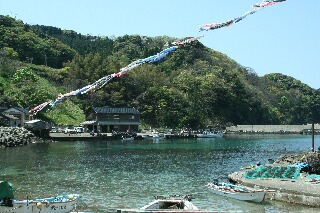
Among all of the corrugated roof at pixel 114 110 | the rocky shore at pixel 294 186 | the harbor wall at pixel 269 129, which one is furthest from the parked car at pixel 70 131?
the rocky shore at pixel 294 186

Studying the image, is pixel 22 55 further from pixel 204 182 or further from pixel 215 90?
pixel 204 182

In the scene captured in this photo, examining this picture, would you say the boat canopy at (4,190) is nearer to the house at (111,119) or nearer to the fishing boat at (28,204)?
the fishing boat at (28,204)

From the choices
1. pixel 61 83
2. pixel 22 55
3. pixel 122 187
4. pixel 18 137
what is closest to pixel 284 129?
pixel 61 83

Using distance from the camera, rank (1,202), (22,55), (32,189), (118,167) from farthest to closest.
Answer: (22,55)
(118,167)
(32,189)
(1,202)

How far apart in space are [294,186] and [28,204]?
18.0m

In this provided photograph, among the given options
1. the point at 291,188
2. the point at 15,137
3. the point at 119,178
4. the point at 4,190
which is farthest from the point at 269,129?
the point at 4,190

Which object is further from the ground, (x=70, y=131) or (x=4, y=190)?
(x=70, y=131)

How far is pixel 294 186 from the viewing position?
3275 cm

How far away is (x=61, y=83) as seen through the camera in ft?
491

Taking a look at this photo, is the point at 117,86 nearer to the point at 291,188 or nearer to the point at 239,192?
the point at 239,192

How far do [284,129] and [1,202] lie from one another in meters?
173

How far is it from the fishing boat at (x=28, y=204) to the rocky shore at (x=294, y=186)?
44.8 ft

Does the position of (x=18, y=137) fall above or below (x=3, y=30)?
below

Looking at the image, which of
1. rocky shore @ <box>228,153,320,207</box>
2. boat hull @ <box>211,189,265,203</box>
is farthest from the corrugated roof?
boat hull @ <box>211,189,265,203</box>
